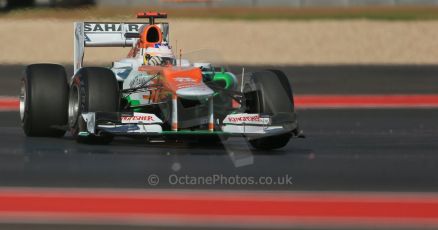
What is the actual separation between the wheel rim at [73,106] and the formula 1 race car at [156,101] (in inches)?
0.4

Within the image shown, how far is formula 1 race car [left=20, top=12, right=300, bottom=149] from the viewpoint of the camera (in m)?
12.4

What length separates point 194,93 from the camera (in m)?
12.1

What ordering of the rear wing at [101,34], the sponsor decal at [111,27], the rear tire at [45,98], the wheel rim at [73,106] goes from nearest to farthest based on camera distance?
the wheel rim at [73,106] → the rear tire at [45,98] → the rear wing at [101,34] → the sponsor decal at [111,27]

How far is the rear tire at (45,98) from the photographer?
44.3 ft

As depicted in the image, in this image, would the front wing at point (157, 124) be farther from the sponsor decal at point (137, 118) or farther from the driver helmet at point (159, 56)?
the driver helmet at point (159, 56)

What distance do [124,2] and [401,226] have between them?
93.9 feet

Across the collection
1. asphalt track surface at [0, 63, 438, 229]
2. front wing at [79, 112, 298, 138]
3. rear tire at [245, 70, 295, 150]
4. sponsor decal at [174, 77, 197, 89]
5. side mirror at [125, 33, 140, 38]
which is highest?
side mirror at [125, 33, 140, 38]

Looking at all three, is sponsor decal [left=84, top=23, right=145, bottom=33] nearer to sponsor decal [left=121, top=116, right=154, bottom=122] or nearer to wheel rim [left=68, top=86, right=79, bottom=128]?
wheel rim [left=68, top=86, right=79, bottom=128]

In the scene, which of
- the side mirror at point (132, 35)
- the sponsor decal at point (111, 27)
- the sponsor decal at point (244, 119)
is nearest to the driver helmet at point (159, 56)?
the side mirror at point (132, 35)

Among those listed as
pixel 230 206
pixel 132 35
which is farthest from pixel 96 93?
pixel 230 206

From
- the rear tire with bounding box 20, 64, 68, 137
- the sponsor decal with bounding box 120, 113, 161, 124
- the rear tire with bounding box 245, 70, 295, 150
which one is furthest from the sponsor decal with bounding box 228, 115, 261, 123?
the rear tire with bounding box 20, 64, 68, 137

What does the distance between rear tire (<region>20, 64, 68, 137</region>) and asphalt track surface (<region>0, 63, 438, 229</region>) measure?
0.21 metres

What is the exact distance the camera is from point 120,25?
15086mm

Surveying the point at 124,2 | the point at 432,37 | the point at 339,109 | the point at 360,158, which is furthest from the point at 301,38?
the point at 360,158
